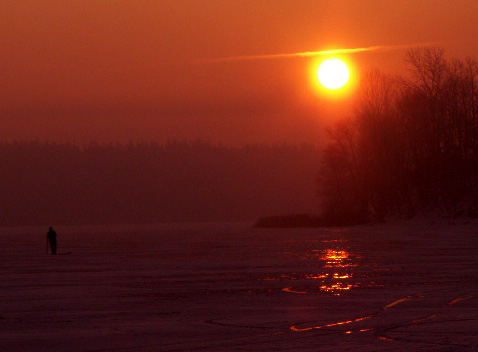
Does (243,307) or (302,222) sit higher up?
(302,222)

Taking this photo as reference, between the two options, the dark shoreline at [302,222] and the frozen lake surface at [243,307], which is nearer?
the frozen lake surface at [243,307]

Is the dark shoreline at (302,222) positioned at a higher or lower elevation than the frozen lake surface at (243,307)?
higher

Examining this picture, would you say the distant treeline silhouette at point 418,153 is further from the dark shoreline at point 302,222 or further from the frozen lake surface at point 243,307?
the frozen lake surface at point 243,307

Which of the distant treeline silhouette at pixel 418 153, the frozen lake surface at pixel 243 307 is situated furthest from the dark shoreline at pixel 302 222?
the frozen lake surface at pixel 243 307

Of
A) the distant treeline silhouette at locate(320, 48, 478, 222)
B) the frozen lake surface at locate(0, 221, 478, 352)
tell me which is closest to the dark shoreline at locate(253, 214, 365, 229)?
the distant treeline silhouette at locate(320, 48, 478, 222)

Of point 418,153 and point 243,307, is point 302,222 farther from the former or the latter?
point 243,307

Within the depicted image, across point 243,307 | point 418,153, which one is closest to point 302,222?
point 418,153

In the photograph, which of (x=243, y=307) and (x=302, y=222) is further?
(x=302, y=222)

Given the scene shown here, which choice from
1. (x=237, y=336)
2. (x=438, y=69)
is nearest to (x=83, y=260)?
(x=237, y=336)

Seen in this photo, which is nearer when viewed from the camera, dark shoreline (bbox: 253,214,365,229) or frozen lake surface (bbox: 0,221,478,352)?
frozen lake surface (bbox: 0,221,478,352)

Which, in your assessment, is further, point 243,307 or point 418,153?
point 418,153

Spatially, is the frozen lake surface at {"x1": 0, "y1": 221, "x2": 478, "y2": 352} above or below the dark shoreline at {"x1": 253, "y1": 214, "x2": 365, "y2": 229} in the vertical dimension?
below

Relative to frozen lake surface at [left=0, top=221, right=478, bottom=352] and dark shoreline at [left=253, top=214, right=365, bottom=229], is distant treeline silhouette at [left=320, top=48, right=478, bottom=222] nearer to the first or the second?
dark shoreline at [left=253, top=214, right=365, bottom=229]

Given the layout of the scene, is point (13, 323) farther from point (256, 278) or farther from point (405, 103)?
point (405, 103)
